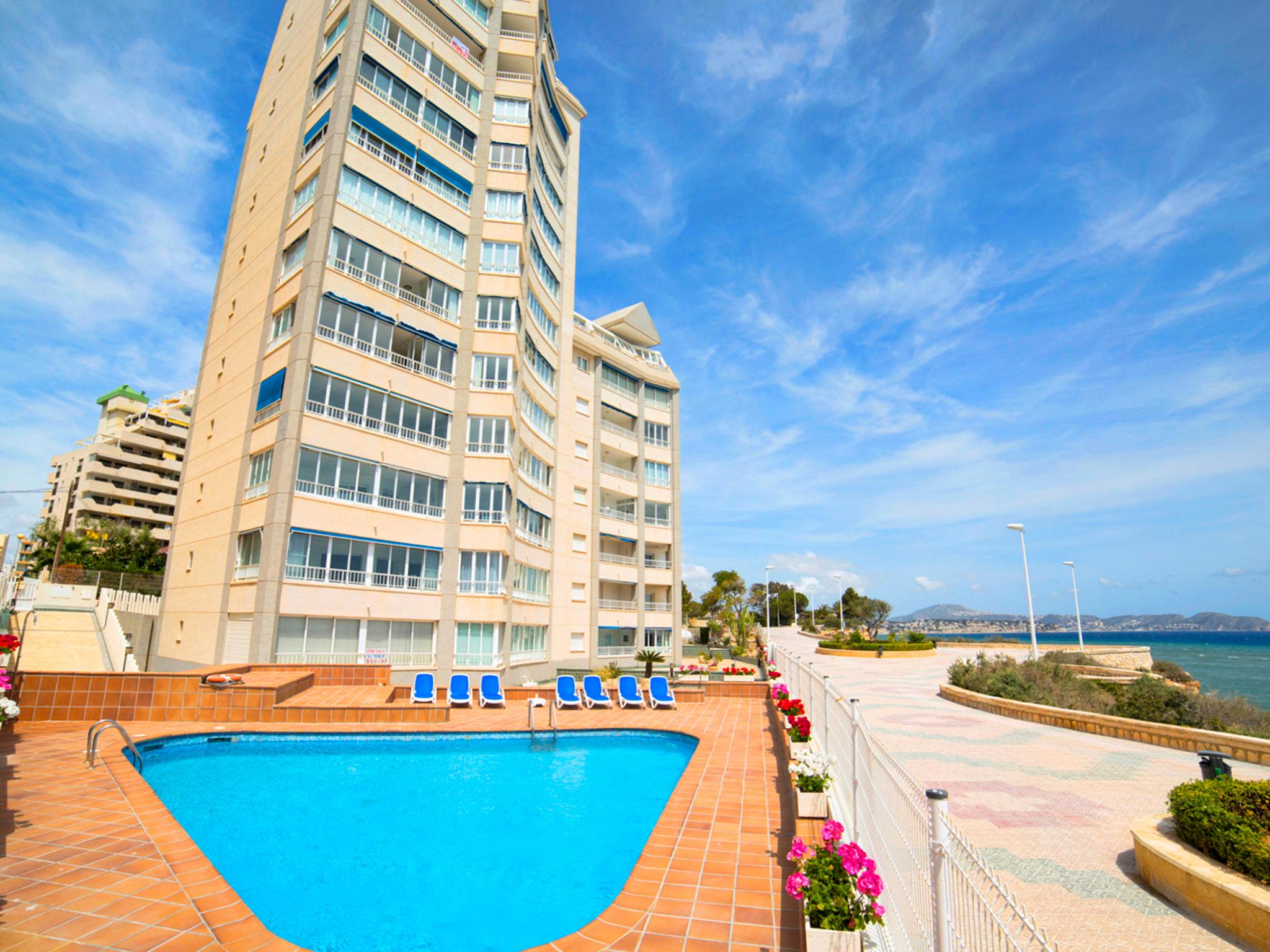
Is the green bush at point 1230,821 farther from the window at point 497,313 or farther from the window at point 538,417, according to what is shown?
the window at point 538,417

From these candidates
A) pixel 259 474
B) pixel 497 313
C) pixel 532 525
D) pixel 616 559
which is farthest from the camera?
pixel 616 559

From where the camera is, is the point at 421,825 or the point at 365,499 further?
the point at 365,499

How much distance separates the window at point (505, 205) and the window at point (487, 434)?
8617 mm

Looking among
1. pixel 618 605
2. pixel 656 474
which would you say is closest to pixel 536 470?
pixel 618 605

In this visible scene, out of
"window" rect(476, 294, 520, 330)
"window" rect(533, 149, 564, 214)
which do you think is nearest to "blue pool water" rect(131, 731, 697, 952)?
"window" rect(476, 294, 520, 330)

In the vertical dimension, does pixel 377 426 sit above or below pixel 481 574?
above

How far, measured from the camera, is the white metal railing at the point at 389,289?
21.7 metres

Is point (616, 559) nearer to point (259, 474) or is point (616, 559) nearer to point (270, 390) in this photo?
point (259, 474)

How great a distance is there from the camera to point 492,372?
81.3 ft

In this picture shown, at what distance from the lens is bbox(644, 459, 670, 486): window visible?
3847 cm

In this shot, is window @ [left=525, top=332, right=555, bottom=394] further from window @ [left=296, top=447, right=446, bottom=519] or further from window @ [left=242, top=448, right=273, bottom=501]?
window @ [left=242, top=448, right=273, bottom=501]

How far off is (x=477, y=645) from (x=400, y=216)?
1600cm

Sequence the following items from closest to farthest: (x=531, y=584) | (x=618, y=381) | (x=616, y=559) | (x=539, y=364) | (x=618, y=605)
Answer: (x=531, y=584) < (x=539, y=364) < (x=618, y=605) < (x=616, y=559) < (x=618, y=381)

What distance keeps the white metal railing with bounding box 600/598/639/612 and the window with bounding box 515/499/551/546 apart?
19.8 ft
